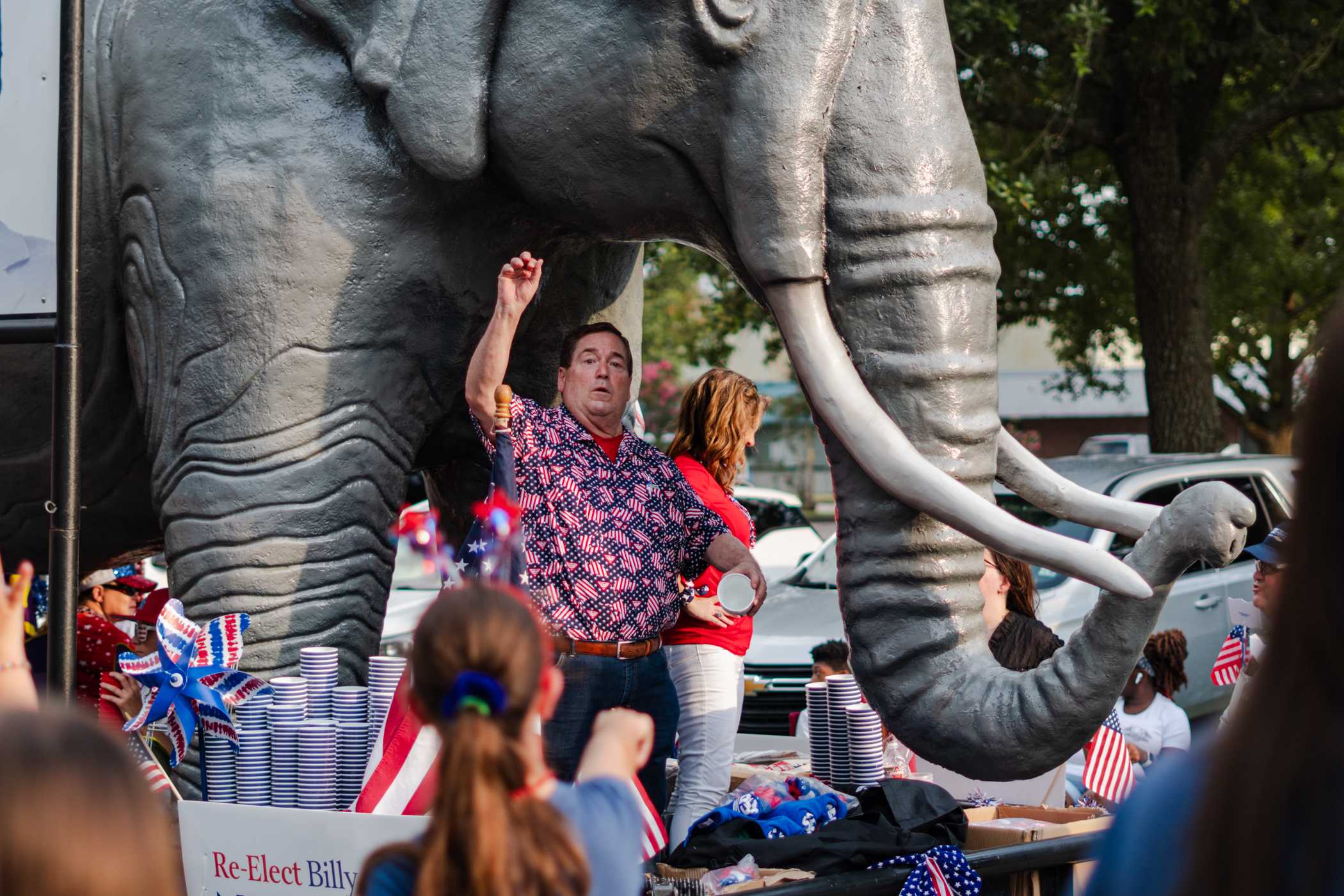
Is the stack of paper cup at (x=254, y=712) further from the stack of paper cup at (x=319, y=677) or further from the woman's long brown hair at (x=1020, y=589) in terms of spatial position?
the woman's long brown hair at (x=1020, y=589)

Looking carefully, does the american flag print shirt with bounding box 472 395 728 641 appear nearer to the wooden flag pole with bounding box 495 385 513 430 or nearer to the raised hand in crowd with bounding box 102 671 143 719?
the wooden flag pole with bounding box 495 385 513 430

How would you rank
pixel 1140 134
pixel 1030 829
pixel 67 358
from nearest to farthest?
1. pixel 67 358
2. pixel 1030 829
3. pixel 1140 134

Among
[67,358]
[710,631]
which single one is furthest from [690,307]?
[67,358]

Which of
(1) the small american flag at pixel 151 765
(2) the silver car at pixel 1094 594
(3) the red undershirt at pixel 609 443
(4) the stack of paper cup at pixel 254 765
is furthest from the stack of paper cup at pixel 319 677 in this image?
(2) the silver car at pixel 1094 594

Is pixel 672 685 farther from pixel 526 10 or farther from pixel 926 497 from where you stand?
pixel 526 10

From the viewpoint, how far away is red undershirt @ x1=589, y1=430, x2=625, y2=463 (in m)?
4.32

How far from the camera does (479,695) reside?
2.01m

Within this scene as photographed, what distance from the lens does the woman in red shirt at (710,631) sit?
4695 mm

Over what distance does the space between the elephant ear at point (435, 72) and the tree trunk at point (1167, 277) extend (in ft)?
30.4

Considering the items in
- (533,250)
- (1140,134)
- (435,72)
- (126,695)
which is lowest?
(126,695)

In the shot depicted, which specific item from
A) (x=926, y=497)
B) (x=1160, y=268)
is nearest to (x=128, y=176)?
(x=926, y=497)

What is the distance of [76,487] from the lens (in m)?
3.53

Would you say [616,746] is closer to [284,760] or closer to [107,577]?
[284,760]

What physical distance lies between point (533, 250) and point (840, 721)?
1665 millimetres
